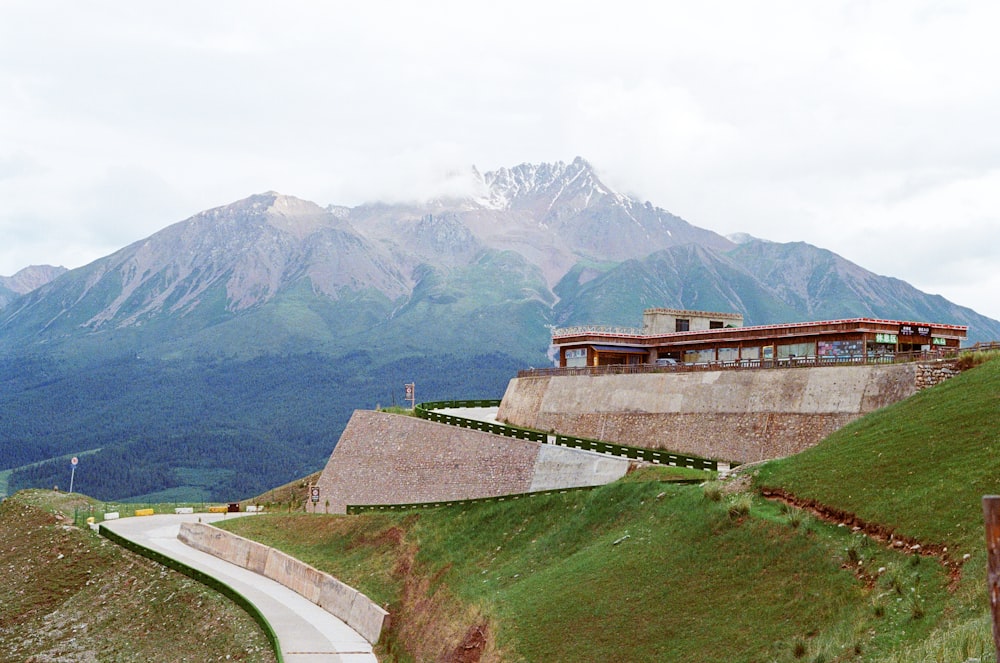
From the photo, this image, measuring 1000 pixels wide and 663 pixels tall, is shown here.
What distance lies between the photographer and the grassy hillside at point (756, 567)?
24047 millimetres

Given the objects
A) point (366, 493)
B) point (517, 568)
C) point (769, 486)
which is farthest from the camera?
point (366, 493)

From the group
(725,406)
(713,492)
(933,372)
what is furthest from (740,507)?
(725,406)

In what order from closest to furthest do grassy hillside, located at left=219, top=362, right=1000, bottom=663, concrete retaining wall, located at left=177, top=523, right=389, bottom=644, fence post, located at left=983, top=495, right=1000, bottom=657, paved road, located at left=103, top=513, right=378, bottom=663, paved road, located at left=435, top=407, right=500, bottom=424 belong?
fence post, located at left=983, top=495, right=1000, bottom=657 → grassy hillside, located at left=219, top=362, right=1000, bottom=663 → paved road, located at left=103, top=513, right=378, bottom=663 → concrete retaining wall, located at left=177, top=523, right=389, bottom=644 → paved road, located at left=435, top=407, right=500, bottom=424

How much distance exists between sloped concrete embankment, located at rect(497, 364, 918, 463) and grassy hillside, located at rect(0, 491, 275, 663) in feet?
93.5

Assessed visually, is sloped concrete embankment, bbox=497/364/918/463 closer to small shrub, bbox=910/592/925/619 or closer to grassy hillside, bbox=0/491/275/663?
small shrub, bbox=910/592/925/619

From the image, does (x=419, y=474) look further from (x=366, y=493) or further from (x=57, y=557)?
(x=57, y=557)

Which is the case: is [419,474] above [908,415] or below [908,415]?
below

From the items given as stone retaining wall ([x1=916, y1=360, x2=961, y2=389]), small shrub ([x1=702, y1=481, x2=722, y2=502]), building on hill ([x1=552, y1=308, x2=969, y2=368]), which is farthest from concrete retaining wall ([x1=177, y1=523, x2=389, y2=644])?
stone retaining wall ([x1=916, y1=360, x2=961, y2=389])

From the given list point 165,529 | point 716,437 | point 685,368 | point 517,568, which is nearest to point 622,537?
point 517,568

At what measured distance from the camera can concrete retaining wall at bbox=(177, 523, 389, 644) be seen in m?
46.6

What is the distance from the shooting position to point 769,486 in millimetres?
36312

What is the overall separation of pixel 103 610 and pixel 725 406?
39507mm

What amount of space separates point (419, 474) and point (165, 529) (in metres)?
25.9

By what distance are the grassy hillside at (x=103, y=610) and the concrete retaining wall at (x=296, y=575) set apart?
15.5 feet
